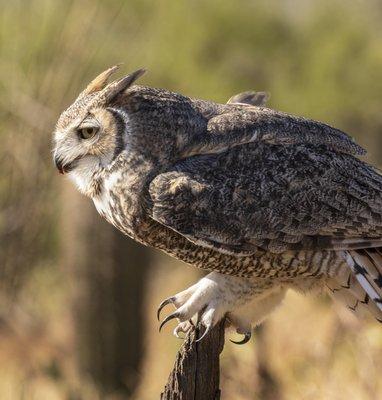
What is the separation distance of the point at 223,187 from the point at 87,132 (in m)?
0.50

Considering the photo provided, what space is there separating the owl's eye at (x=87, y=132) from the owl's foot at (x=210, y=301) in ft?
2.08

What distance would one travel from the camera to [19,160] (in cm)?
532

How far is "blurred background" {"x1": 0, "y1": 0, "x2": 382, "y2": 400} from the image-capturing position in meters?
4.89

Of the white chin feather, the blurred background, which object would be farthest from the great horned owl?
the blurred background

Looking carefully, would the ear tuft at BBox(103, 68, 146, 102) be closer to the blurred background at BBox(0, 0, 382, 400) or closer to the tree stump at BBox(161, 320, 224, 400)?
the tree stump at BBox(161, 320, 224, 400)

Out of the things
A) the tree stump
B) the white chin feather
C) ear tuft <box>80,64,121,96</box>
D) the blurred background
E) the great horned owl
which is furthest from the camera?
the blurred background

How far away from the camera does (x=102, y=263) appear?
7.45 metres

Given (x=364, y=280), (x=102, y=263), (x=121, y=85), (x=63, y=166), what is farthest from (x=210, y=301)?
(x=102, y=263)

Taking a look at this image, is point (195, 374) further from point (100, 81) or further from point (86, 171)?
point (100, 81)

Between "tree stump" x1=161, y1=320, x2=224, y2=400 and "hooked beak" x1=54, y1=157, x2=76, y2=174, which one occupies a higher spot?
"hooked beak" x1=54, y1=157, x2=76, y2=174

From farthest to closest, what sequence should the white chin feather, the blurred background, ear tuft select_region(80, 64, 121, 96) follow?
the blurred background < ear tuft select_region(80, 64, 121, 96) < the white chin feather

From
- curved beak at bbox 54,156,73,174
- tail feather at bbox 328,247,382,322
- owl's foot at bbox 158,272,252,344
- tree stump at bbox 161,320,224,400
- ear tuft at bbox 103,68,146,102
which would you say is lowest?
tree stump at bbox 161,320,224,400

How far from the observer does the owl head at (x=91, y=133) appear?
2932mm

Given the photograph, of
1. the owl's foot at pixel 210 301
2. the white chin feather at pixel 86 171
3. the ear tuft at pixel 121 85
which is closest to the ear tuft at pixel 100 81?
the ear tuft at pixel 121 85
